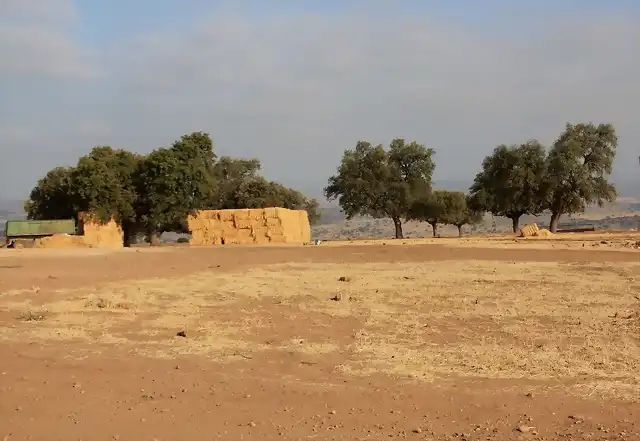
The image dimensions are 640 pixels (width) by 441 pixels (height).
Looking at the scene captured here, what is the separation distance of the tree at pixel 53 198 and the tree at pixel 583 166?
34.3 metres

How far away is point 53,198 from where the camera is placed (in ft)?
144

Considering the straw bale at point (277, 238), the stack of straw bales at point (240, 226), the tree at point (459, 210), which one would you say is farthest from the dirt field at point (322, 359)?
the tree at point (459, 210)

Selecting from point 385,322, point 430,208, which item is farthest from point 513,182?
point 385,322

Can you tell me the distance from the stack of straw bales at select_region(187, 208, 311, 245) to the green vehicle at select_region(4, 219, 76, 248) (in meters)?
7.12

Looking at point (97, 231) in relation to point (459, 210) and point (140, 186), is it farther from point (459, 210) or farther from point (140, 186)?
point (459, 210)

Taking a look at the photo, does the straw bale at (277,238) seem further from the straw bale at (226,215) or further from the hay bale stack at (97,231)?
the hay bale stack at (97,231)

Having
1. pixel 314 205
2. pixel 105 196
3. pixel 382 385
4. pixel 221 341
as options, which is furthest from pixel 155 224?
pixel 382 385

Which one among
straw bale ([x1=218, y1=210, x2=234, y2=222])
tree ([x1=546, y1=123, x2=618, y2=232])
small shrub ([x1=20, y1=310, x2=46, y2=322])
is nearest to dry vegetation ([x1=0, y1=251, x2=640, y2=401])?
small shrub ([x1=20, y1=310, x2=46, y2=322])

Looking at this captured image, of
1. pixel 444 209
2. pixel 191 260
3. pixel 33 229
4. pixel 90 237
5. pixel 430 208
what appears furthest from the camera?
pixel 444 209

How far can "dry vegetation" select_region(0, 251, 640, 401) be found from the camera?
7.16 meters

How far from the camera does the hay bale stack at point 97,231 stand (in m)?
37.4

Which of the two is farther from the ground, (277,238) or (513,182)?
(513,182)

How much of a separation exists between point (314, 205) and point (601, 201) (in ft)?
89.7

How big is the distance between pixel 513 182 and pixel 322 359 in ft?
148
